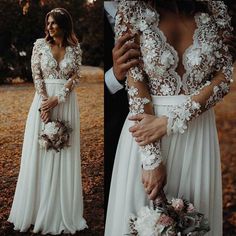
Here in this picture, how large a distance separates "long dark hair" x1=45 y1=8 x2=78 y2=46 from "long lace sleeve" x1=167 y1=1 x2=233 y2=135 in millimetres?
510

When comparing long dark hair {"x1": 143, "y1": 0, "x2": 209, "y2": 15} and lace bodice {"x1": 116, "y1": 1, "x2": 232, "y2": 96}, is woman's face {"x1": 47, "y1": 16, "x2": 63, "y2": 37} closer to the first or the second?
lace bodice {"x1": 116, "y1": 1, "x2": 232, "y2": 96}

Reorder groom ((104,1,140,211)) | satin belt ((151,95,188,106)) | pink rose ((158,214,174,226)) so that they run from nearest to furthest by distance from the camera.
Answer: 1. pink rose ((158,214,174,226))
2. satin belt ((151,95,188,106))
3. groom ((104,1,140,211))

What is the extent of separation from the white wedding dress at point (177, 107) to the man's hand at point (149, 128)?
0.06 ft

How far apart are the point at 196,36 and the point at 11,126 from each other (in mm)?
807

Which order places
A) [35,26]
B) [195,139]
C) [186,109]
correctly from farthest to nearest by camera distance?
[35,26]
[195,139]
[186,109]

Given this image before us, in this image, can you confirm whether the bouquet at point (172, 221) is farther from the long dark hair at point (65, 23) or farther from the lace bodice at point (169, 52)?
the long dark hair at point (65, 23)

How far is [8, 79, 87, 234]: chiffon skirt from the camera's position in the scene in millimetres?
1639

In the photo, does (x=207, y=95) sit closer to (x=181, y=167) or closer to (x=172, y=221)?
(x=181, y=167)

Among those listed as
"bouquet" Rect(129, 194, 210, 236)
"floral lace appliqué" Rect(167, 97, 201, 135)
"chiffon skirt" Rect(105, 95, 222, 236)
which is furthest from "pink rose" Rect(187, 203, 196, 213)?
"floral lace appliqué" Rect(167, 97, 201, 135)

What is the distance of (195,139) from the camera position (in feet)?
4.83

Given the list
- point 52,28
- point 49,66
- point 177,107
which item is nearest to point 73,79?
point 49,66

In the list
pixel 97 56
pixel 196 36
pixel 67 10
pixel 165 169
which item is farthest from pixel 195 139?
pixel 67 10

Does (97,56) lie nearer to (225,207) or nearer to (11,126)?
(11,126)

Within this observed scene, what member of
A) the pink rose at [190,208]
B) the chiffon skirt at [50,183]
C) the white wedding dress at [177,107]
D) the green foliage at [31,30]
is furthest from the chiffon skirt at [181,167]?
the green foliage at [31,30]
